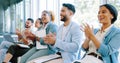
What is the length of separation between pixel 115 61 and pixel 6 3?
505 cm

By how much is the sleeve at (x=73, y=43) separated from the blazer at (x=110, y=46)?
1.48 feet

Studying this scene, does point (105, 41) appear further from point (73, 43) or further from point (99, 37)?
point (73, 43)

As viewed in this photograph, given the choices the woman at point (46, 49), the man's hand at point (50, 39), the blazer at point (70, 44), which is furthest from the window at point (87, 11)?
the man's hand at point (50, 39)

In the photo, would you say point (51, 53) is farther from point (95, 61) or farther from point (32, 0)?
point (32, 0)

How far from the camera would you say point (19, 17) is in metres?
6.76

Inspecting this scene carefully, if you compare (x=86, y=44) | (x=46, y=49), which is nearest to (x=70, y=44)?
(x=86, y=44)

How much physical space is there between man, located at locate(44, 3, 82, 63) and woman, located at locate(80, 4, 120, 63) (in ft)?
0.82

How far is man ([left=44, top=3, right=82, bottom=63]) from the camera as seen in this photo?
2.78 meters

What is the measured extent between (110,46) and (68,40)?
685mm

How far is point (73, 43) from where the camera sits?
2.79 m

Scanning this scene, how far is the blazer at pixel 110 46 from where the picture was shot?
7.57ft

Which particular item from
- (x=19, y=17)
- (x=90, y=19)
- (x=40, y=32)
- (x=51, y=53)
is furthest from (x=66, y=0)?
(x=19, y=17)

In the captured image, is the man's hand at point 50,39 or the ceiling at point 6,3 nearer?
the man's hand at point 50,39

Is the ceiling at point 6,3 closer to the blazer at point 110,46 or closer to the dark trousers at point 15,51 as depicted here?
the dark trousers at point 15,51
